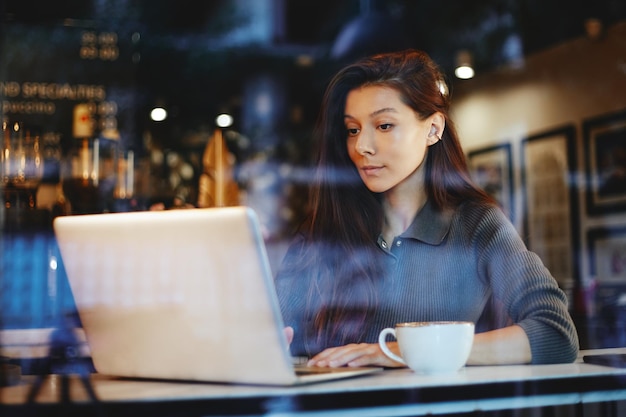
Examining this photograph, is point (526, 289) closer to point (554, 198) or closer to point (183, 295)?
point (183, 295)

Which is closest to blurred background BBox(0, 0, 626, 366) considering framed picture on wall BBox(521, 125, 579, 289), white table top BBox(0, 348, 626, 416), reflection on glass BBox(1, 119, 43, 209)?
framed picture on wall BBox(521, 125, 579, 289)

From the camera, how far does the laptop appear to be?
0.85m

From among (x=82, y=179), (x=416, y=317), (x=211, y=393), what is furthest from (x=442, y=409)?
(x=82, y=179)

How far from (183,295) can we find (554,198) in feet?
11.0

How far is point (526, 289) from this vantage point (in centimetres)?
128

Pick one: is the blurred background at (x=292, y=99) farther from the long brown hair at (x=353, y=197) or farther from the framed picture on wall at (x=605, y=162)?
the long brown hair at (x=353, y=197)

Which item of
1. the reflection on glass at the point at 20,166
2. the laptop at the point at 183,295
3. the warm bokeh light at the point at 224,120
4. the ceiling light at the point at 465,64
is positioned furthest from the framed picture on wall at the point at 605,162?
the laptop at the point at 183,295

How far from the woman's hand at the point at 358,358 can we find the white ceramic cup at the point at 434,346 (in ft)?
0.31

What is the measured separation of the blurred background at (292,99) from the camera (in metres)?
3.03

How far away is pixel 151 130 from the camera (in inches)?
140

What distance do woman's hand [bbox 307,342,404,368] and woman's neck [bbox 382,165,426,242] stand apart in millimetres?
435

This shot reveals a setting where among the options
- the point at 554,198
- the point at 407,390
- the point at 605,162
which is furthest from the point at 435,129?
the point at 554,198

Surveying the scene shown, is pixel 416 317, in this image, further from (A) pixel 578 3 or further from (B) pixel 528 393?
(A) pixel 578 3

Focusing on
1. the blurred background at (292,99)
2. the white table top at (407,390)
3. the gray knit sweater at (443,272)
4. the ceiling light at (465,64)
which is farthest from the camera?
the ceiling light at (465,64)
